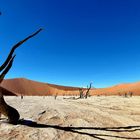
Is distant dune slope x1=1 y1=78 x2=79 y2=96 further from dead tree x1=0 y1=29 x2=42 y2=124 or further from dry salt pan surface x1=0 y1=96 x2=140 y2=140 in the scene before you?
dead tree x1=0 y1=29 x2=42 y2=124

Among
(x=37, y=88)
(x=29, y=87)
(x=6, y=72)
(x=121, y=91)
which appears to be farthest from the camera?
(x=37, y=88)

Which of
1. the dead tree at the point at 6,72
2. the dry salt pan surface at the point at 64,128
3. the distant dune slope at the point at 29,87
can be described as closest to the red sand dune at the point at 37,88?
the distant dune slope at the point at 29,87

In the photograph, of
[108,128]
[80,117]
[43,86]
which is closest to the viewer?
[108,128]

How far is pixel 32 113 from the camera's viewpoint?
1184 cm

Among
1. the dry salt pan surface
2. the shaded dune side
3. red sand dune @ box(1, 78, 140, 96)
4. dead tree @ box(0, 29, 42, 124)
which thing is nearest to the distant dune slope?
red sand dune @ box(1, 78, 140, 96)

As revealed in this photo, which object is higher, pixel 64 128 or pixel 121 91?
pixel 121 91

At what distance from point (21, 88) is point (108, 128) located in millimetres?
84215

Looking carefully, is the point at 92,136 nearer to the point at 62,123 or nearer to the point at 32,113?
the point at 62,123

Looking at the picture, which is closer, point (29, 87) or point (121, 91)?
point (121, 91)

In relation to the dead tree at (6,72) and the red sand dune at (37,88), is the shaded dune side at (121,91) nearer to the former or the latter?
the red sand dune at (37,88)

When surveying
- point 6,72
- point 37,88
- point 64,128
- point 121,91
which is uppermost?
point 37,88

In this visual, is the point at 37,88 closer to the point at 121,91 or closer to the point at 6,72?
the point at 121,91

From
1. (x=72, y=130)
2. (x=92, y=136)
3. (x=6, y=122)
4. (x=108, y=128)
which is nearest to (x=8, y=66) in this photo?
(x=6, y=122)

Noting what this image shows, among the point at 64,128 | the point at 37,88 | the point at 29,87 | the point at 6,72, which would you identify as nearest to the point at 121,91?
the point at 37,88
